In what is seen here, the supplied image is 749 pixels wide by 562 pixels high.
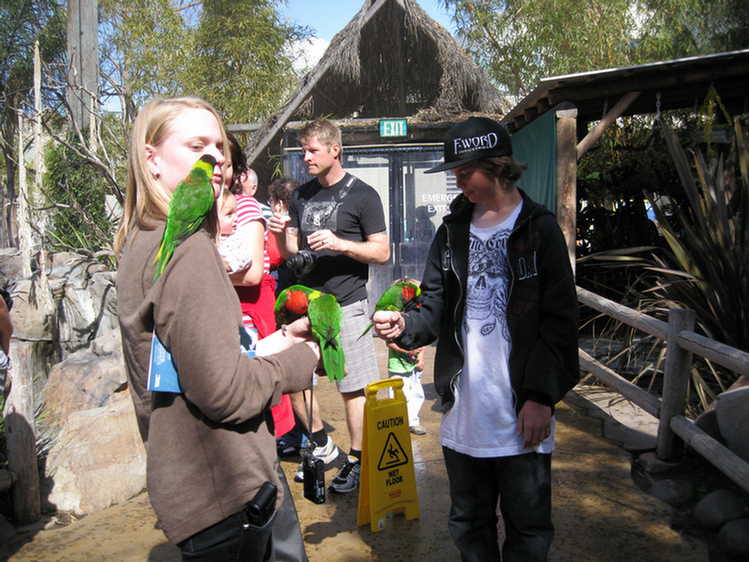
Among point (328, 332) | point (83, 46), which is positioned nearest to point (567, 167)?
point (328, 332)

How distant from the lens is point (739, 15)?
32.7 feet

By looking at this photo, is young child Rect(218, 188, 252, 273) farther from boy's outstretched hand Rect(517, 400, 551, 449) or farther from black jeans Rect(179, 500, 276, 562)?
boy's outstretched hand Rect(517, 400, 551, 449)

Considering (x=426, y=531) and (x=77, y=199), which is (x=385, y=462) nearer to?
(x=426, y=531)

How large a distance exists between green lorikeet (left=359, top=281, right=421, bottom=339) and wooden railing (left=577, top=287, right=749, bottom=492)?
172cm

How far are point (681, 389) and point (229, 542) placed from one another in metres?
3.02

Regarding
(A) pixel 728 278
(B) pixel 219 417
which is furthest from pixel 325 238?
(A) pixel 728 278

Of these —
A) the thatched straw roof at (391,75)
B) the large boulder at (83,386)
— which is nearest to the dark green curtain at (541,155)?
the thatched straw roof at (391,75)

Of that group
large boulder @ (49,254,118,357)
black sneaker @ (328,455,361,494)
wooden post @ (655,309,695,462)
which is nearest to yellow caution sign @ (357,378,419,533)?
black sneaker @ (328,455,361,494)

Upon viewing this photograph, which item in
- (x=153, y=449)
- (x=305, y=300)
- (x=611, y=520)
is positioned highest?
(x=305, y=300)

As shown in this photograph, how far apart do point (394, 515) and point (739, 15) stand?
1175cm

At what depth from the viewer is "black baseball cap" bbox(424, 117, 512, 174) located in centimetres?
181

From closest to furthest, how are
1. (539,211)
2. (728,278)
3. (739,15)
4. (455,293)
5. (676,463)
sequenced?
(539,211) < (455,293) < (676,463) < (728,278) < (739,15)

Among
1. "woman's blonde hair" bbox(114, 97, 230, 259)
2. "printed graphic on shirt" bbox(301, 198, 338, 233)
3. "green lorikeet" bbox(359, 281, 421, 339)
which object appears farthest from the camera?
"printed graphic on shirt" bbox(301, 198, 338, 233)

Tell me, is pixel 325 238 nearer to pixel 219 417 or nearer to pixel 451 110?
pixel 219 417
